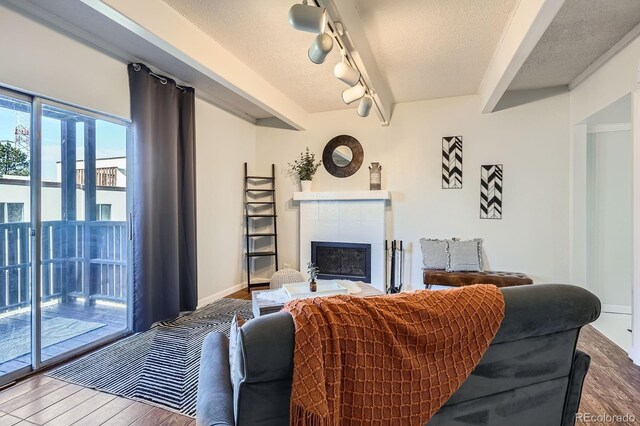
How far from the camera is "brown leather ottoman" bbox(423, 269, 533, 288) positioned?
3648 millimetres

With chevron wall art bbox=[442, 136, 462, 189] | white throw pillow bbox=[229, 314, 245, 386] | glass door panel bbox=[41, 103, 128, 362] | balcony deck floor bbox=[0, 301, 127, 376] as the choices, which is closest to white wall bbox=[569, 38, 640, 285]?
chevron wall art bbox=[442, 136, 462, 189]

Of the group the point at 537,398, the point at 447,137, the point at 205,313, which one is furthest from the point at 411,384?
the point at 447,137

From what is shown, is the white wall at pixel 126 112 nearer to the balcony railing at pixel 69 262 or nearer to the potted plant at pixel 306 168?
the balcony railing at pixel 69 262

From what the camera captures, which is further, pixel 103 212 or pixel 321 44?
pixel 103 212

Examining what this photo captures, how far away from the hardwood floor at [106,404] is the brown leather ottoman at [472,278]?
1314 millimetres

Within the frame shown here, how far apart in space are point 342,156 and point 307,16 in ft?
9.81

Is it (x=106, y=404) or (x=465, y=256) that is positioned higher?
(x=465, y=256)

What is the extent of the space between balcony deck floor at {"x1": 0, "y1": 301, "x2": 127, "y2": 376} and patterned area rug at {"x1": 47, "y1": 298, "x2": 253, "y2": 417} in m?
0.23

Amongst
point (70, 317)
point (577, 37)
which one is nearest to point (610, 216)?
point (577, 37)

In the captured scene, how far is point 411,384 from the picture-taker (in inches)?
38.9

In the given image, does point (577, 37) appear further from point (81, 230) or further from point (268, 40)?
point (81, 230)

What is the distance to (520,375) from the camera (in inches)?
46.7

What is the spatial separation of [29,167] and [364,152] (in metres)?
3.64

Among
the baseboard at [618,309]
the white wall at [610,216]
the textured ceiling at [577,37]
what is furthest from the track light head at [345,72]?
the baseboard at [618,309]
